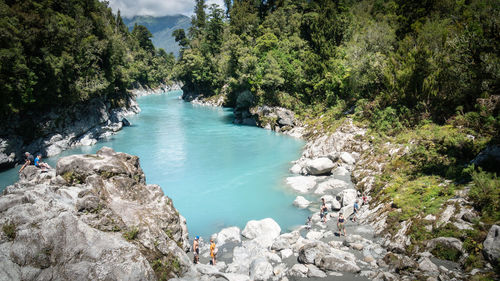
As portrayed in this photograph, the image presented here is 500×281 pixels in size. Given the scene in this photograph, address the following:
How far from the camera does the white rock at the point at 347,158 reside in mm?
25972

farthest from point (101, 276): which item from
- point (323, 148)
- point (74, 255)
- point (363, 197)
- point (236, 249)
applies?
point (323, 148)

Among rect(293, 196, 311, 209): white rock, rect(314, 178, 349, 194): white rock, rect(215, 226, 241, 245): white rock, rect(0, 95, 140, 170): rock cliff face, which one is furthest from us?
rect(0, 95, 140, 170): rock cliff face

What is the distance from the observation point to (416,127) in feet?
79.5

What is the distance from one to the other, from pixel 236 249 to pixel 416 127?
64.5ft

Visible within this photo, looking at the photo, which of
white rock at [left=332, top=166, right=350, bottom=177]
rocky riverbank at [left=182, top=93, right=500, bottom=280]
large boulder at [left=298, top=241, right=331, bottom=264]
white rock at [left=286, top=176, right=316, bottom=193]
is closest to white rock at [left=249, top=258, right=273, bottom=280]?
rocky riverbank at [left=182, top=93, right=500, bottom=280]

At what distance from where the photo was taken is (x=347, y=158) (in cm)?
2627

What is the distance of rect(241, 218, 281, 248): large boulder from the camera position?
16000 millimetres

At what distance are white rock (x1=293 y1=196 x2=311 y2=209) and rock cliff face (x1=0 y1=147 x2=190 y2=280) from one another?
28.9ft

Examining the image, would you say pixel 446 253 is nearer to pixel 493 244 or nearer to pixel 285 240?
pixel 493 244

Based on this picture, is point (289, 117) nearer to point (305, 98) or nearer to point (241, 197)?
point (305, 98)

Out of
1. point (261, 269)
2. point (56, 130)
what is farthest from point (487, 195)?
point (56, 130)

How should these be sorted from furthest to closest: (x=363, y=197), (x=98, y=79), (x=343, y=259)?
(x=98, y=79), (x=363, y=197), (x=343, y=259)

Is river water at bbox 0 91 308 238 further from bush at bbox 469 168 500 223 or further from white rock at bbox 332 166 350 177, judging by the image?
bush at bbox 469 168 500 223

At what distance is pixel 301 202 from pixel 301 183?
3.10 metres
